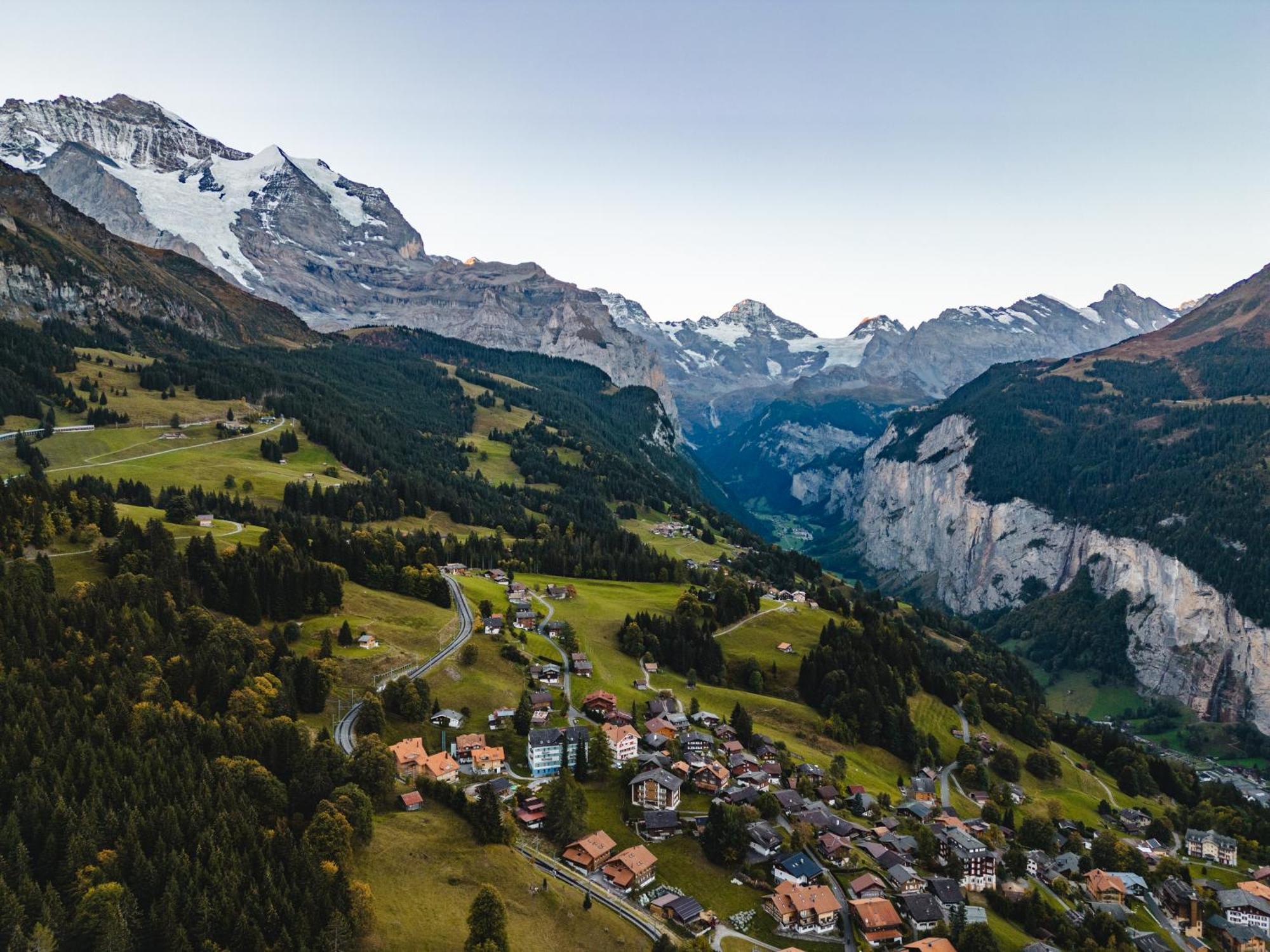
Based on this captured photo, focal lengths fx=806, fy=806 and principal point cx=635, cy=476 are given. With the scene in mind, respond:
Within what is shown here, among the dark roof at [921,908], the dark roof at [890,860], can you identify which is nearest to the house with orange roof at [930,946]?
the dark roof at [921,908]

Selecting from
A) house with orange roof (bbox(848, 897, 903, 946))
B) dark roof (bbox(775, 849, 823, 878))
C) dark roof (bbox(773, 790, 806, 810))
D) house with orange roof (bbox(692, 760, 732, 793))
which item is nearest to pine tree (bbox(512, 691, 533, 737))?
house with orange roof (bbox(692, 760, 732, 793))

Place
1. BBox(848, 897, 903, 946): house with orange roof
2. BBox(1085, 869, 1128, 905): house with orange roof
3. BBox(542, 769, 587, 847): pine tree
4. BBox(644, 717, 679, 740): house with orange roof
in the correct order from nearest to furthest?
1. BBox(848, 897, 903, 946): house with orange roof
2. BBox(542, 769, 587, 847): pine tree
3. BBox(1085, 869, 1128, 905): house with orange roof
4. BBox(644, 717, 679, 740): house with orange roof

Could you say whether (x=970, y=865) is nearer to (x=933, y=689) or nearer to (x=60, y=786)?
(x=933, y=689)

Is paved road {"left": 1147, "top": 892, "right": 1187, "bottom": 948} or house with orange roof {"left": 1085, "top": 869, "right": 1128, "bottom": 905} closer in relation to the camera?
paved road {"left": 1147, "top": 892, "right": 1187, "bottom": 948}

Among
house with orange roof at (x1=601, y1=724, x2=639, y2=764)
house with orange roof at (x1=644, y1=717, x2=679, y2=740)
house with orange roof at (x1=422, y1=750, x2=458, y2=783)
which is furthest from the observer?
house with orange roof at (x1=644, y1=717, x2=679, y2=740)

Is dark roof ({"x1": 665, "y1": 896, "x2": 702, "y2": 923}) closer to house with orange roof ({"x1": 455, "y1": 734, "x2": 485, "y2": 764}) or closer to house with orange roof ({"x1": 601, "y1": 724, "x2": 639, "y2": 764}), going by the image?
house with orange roof ({"x1": 601, "y1": 724, "x2": 639, "y2": 764})

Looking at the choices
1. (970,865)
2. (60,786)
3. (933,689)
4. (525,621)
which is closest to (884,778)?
(970,865)
